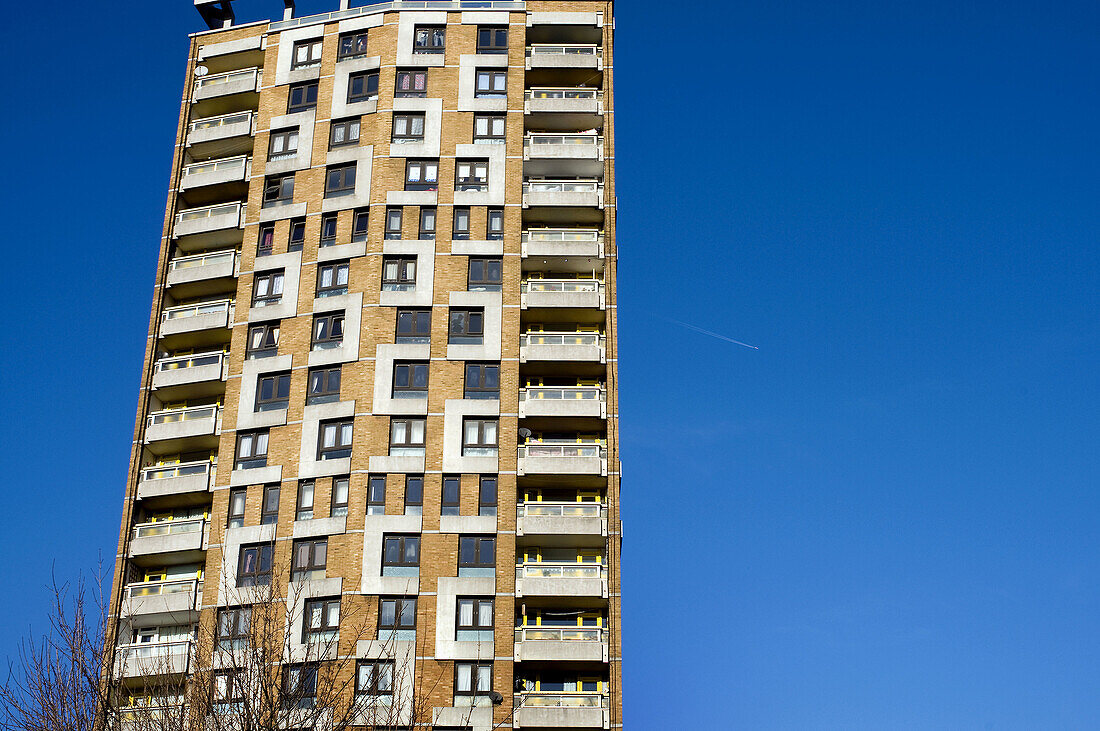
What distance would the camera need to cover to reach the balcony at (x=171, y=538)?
186 ft

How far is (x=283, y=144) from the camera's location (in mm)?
63344

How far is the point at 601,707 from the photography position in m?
52.8

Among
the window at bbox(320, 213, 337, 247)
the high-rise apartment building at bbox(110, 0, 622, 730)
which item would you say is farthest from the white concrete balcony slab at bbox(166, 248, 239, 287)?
the window at bbox(320, 213, 337, 247)

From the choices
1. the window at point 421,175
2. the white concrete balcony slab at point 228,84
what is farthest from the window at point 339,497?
the white concrete balcony slab at point 228,84

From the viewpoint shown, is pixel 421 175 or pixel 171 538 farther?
pixel 421 175

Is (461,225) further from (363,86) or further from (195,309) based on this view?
(195,309)

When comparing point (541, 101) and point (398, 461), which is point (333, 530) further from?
point (541, 101)

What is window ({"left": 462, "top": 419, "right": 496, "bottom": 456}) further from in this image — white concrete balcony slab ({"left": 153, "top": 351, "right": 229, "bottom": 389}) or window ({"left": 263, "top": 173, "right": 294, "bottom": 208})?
window ({"left": 263, "top": 173, "right": 294, "bottom": 208})

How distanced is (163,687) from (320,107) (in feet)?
85.8

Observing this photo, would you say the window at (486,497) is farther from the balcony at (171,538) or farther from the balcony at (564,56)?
the balcony at (564,56)

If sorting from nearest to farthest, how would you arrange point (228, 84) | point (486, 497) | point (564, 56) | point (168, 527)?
point (486, 497), point (168, 527), point (564, 56), point (228, 84)

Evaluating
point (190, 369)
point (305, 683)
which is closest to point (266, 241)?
point (190, 369)

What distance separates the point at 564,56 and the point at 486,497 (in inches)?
857

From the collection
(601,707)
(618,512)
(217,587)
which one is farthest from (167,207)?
(601,707)
